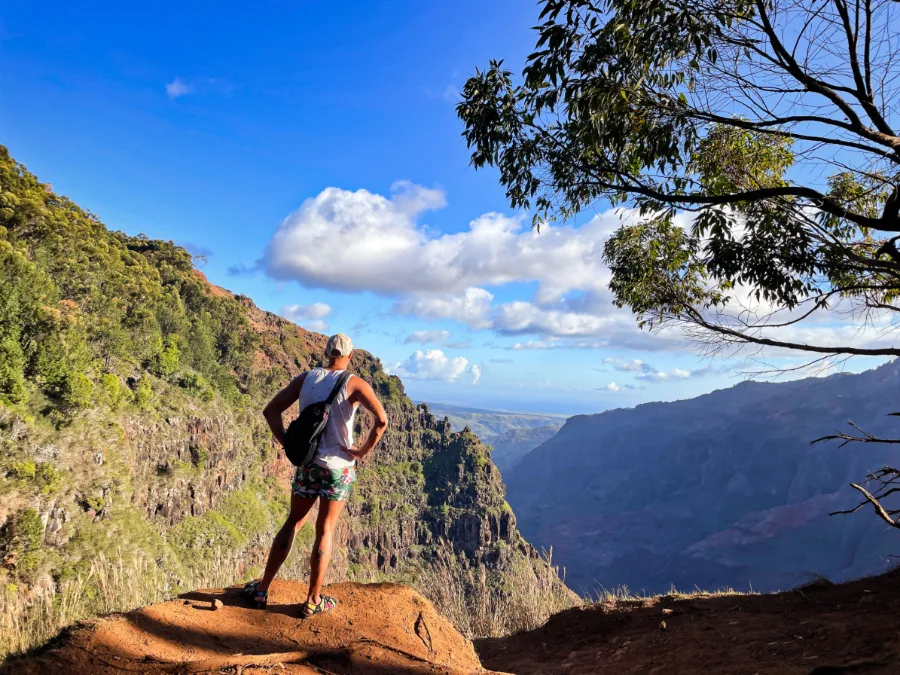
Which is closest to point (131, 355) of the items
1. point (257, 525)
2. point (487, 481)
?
point (257, 525)

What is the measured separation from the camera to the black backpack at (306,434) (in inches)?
149

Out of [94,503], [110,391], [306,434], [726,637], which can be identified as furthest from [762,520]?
[306,434]

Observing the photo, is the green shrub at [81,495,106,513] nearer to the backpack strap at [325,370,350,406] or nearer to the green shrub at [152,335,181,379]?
the green shrub at [152,335,181,379]

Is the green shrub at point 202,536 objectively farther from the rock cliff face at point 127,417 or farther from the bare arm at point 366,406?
the bare arm at point 366,406

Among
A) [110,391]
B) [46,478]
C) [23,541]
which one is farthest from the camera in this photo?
[110,391]

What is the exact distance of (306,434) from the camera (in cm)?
378

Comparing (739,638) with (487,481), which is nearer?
(739,638)

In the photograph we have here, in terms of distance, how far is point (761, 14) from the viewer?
14.9 ft

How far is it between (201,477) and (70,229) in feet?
83.6

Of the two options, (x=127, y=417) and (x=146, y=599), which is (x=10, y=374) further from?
(x=146, y=599)

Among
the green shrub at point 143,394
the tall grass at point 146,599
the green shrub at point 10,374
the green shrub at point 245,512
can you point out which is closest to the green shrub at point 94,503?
the green shrub at point 10,374

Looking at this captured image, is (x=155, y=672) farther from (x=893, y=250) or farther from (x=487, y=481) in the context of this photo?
(x=487, y=481)

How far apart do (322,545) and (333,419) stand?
3.31 ft

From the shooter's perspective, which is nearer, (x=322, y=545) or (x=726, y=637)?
(x=322, y=545)
